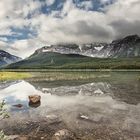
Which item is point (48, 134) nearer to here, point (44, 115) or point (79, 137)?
point (79, 137)

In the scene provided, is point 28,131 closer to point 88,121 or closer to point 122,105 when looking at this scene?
point 88,121

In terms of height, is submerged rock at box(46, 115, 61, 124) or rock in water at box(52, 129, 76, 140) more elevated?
rock in water at box(52, 129, 76, 140)

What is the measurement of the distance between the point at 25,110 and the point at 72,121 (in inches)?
323

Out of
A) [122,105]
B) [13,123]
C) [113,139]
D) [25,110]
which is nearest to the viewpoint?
[113,139]

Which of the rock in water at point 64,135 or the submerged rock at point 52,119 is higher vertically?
the rock in water at point 64,135

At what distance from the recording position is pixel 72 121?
2406cm

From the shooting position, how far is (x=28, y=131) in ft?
66.6

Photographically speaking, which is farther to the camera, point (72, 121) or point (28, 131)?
point (72, 121)

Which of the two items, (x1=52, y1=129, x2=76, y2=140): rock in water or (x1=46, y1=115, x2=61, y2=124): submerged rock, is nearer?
(x1=52, y1=129, x2=76, y2=140): rock in water

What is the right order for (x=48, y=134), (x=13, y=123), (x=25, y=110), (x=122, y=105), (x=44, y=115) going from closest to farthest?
(x=48, y=134)
(x=13, y=123)
(x=44, y=115)
(x=25, y=110)
(x=122, y=105)

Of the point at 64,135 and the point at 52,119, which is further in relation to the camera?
the point at 52,119

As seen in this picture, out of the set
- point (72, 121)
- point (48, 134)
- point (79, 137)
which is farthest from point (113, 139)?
point (72, 121)

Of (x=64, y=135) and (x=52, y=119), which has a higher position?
(x=64, y=135)

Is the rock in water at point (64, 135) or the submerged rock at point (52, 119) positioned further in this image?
the submerged rock at point (52, 119)
